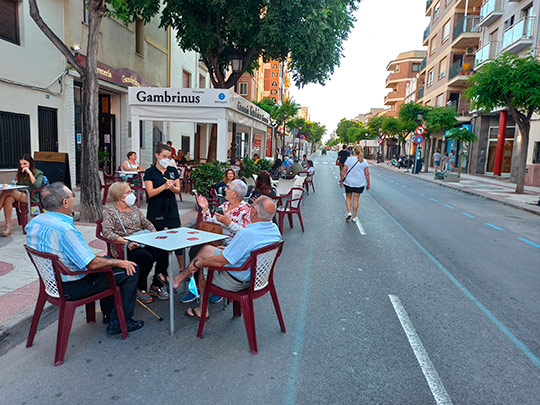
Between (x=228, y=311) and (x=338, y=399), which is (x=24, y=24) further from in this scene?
(x=338, y=399)

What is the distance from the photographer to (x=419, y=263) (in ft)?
21.0

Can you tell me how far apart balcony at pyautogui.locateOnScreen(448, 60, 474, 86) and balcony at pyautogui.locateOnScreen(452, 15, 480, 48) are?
185 centimetres

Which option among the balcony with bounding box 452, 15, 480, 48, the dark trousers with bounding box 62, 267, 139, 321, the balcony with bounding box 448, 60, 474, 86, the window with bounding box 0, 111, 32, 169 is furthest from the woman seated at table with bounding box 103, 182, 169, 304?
the balcony with bounding box 452, 15, 480, 48

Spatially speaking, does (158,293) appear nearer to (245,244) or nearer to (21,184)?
(245,244)

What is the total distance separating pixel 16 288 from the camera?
4.47 m

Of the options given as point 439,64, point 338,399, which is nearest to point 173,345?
point 338,399

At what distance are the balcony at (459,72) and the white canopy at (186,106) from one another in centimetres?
2802

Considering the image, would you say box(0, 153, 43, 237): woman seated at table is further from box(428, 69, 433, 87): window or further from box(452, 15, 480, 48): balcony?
box(428, 69, 433, 87): window

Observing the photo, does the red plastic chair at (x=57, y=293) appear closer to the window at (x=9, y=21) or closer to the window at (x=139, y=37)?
the window at (x=9, y=21)

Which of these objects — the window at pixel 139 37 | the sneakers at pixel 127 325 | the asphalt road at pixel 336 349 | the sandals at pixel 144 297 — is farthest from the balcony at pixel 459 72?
the sneakers at pixel 127 325

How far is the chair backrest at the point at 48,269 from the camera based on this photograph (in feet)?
10.1

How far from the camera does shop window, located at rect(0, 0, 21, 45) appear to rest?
10.4 m

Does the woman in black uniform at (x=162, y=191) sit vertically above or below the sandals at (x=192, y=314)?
above

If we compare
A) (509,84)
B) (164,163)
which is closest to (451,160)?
(509,84)
